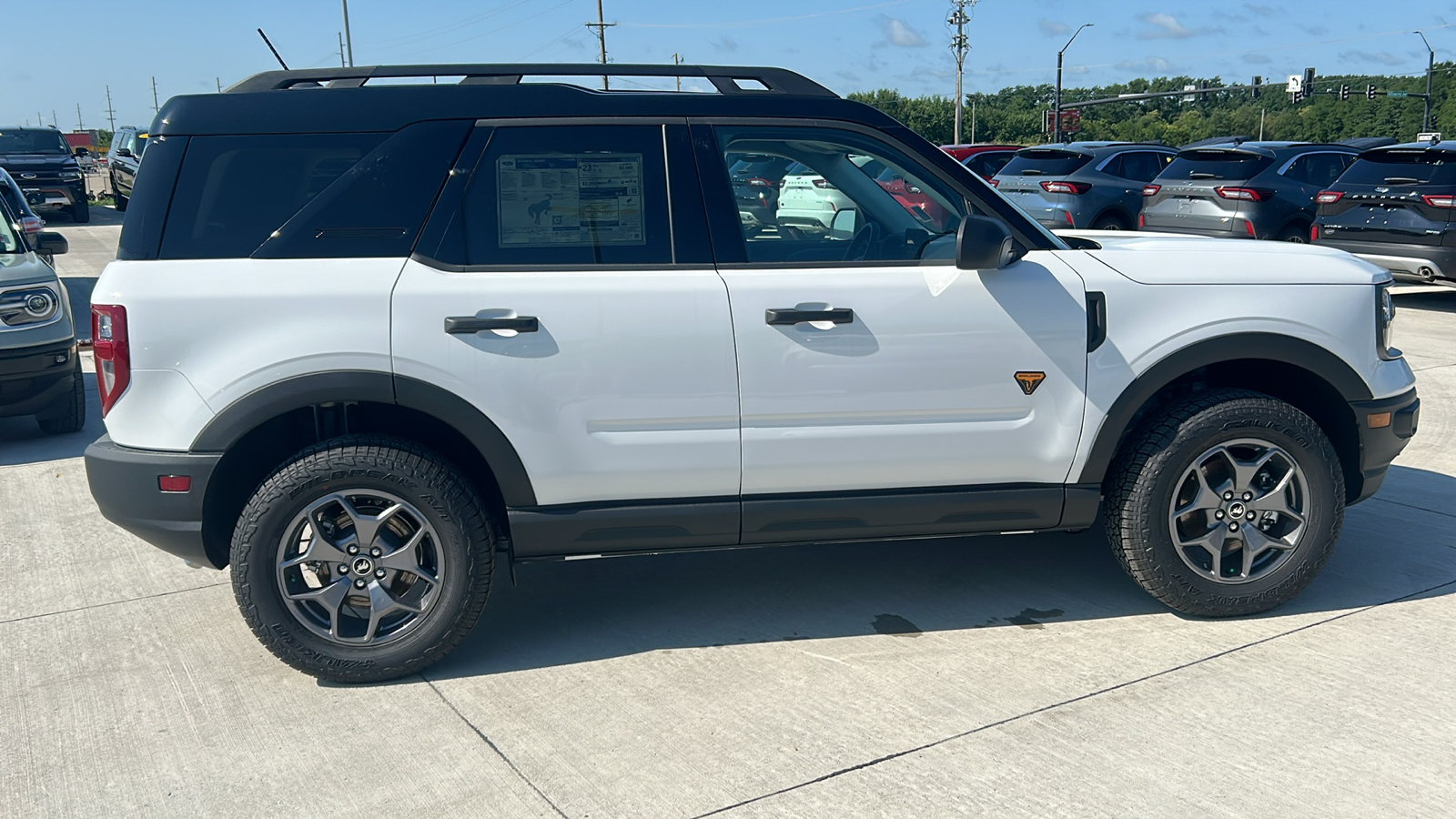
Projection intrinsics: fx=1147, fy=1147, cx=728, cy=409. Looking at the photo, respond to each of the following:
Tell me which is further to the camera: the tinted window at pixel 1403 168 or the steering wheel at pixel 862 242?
the tinted window at pixel 1403 168

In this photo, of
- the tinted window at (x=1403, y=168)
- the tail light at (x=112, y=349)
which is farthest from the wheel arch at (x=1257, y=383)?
the tinted window at (x=1403, y=168)

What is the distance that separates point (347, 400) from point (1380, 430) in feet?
11.5

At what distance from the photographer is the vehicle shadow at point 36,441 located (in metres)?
6.84

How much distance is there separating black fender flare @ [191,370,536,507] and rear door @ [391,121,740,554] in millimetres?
38

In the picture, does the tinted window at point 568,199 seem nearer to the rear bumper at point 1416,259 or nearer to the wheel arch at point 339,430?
the wheel arch at point 339,430

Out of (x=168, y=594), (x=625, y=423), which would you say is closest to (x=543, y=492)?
(x=625, y=423)

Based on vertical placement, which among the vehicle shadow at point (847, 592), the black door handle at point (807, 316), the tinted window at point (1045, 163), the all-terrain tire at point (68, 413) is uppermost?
→ the tinted window at point (1045, 163)

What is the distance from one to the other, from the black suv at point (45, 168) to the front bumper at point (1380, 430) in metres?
25.0

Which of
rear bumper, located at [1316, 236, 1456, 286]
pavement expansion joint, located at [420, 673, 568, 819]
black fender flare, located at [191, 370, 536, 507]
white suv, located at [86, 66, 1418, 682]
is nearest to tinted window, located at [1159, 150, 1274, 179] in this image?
rear bumper, located at [1316, 236, 1456, 286]

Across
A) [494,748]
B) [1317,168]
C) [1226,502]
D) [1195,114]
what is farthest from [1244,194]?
[1195,114]

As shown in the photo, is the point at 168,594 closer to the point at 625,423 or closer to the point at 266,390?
the point at 266,390

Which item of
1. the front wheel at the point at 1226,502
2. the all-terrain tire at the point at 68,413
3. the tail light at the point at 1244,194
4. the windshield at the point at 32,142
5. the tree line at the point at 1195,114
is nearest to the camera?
the front wheel at the point at 1226,502

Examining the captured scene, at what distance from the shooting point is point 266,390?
3.47 meters

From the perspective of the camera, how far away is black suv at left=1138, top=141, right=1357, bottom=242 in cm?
1430
